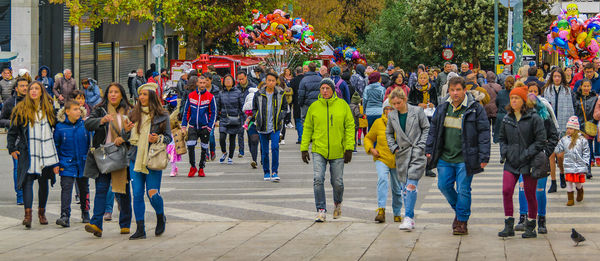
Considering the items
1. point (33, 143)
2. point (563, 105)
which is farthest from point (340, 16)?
point (33, 143)

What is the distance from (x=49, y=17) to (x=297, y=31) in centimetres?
821

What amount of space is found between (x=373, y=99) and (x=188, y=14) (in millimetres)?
20378

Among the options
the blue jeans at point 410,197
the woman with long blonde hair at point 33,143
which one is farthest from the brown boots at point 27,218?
the blue jeans at point 410,197

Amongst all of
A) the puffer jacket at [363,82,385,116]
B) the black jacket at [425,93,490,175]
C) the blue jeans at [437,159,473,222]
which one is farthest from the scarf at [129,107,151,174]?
the puffer jacket at [363,82,385,116]

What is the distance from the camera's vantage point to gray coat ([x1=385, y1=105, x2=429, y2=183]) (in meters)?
10.9

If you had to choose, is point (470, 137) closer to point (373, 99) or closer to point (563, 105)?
point (563, 105)

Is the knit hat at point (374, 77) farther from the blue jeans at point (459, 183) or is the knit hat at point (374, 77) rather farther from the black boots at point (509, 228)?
the black boots at point (509, 228)

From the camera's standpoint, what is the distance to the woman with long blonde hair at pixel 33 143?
1126cm

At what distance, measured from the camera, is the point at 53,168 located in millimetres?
11328

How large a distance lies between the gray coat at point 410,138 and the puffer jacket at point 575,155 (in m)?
2.68

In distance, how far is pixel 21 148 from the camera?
11461 millimetres

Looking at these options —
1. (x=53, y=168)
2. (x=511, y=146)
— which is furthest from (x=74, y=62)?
(x=511, y=146)

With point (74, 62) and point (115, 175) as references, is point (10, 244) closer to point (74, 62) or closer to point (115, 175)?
point (115, 175)

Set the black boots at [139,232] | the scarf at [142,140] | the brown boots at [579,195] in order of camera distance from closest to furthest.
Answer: the scarf at [142,140]
the black boots at [139,232]
the brown boots at [579,195]
